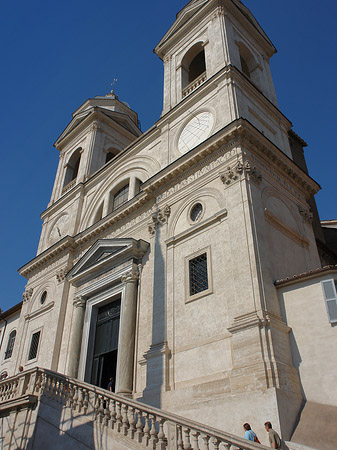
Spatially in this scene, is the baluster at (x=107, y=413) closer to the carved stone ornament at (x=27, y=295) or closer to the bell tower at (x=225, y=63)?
the bell tower at (x=225, y=63)

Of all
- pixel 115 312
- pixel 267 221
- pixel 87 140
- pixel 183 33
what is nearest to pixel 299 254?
pixel 267 221

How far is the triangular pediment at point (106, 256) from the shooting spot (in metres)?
14.3

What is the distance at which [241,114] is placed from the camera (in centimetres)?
1422

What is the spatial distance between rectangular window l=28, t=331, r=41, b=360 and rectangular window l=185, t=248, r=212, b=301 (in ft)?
27.8

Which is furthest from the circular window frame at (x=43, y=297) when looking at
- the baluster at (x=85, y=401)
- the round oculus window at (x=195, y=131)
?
the baluster at (x=85, y=401)

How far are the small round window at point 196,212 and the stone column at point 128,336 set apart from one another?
2.69 metres

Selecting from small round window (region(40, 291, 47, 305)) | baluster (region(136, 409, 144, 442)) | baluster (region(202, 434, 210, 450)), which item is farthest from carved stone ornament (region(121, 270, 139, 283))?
baluster (region(202, 434, 210, 450))

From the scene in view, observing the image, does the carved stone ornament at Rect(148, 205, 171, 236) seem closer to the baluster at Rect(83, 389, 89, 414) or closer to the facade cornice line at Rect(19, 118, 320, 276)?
the facade cornice line at Rect(19, 118, 320, 276)

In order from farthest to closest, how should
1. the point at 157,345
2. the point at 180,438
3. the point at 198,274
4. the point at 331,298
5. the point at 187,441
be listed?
the point at 198,274 < the point at 157,345 < the point at 331,298 < the point at 180,438 < the point at 187,441

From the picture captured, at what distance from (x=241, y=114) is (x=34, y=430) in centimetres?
1106

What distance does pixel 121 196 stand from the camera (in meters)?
18.4

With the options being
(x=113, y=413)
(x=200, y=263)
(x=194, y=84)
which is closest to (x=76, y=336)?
(x=200, y=263)

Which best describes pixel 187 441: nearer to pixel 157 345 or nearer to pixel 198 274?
pixel 157 345

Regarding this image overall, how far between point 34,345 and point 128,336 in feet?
21.2
